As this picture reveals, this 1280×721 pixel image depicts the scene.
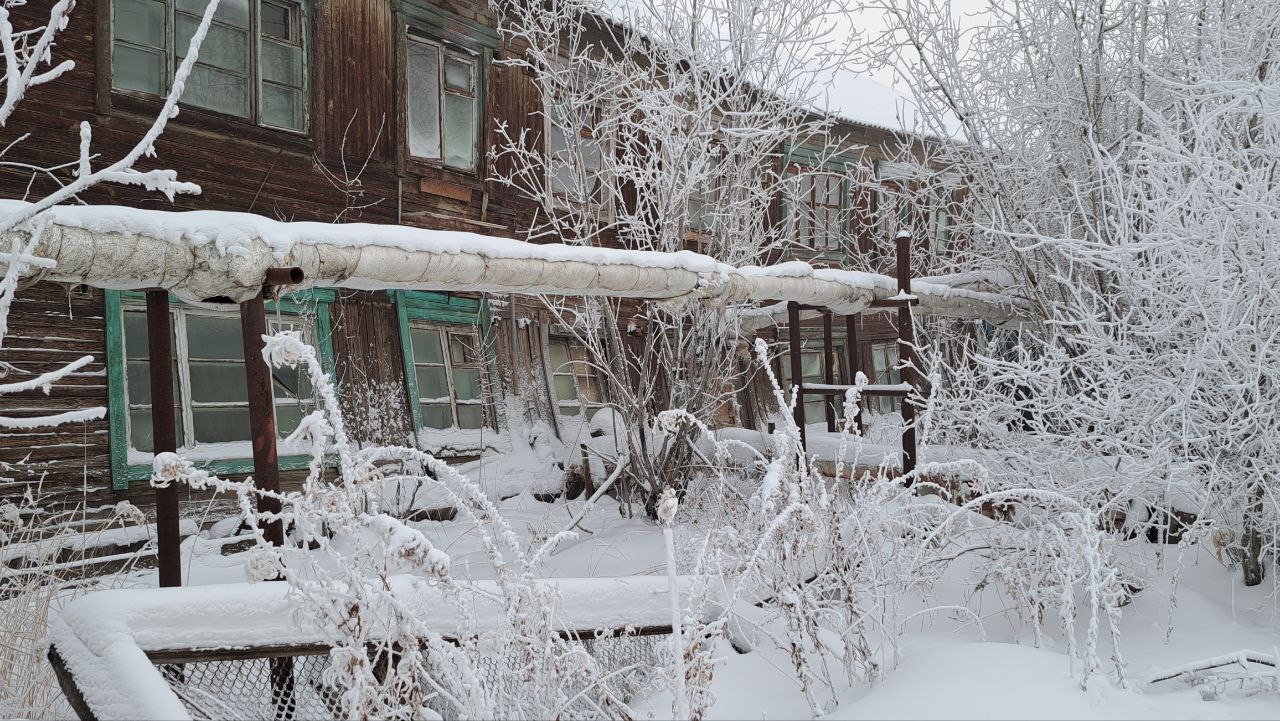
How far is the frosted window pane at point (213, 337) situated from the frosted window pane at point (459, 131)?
116 inches

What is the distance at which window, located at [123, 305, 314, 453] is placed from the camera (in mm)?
6680

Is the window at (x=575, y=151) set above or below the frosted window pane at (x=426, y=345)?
above

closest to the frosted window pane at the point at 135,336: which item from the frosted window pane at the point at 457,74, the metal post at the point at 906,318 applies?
the frosted window pane at the point at 457,74

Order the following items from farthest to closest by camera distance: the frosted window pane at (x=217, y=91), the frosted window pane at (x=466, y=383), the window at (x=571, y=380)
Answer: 1. the window at (x=571, y=380)
2. the frosted window pane at (x=466, y=383)
3. the frosted window pane at (x=217, y=91)

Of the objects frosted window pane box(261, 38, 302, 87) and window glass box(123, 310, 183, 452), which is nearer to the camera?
window glass box(123, 310, 183, 452)

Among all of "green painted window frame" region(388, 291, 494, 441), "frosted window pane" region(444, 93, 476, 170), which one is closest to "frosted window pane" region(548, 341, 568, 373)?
"green painted window frame" region(388, 291, 494, 441)

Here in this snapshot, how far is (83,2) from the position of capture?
6551 mm

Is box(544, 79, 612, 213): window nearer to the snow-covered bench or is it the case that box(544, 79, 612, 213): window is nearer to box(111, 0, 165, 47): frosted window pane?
box(111, 0, 165, 47): frosted window pane

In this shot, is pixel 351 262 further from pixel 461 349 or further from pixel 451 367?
pixel 461 349

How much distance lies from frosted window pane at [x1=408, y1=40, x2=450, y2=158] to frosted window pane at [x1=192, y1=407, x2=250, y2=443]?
3240 mm

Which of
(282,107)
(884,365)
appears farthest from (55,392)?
(884,365)

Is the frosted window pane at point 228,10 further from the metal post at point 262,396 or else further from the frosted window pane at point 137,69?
the metal post at point 262,396

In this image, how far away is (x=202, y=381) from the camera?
705cm

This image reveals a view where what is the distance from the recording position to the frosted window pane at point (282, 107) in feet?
25.3
